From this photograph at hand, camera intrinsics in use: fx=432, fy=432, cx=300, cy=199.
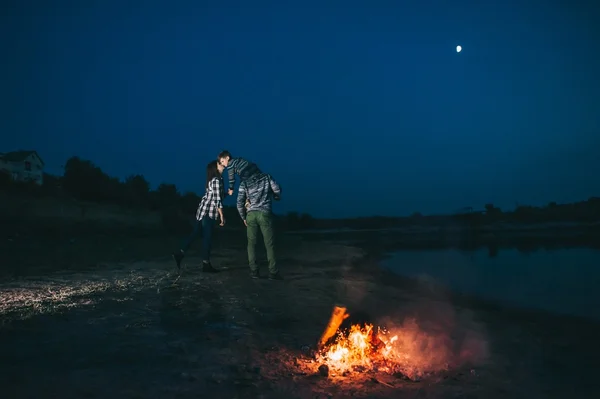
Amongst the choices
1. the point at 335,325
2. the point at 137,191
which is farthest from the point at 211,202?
the point at 137,191

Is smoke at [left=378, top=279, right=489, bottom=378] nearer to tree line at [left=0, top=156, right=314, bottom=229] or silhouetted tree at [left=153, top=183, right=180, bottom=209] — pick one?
tree line at [left=0, top=156, right=314, bottom=229]

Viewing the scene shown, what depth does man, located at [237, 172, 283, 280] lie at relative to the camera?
840cm

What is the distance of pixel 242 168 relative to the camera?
27.9ft

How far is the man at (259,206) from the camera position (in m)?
8.40

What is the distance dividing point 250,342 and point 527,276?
32.4ft

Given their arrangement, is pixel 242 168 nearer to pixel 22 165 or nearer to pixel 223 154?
pixel 223 154

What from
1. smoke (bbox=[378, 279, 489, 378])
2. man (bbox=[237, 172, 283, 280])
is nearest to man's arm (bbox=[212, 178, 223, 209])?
man (bbox=[237, 172, 283, 280])

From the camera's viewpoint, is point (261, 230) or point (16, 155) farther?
point (16, 155)

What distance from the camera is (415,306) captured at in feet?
22.4

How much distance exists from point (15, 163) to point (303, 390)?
214ft

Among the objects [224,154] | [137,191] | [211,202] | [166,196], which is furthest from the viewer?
[166,196]

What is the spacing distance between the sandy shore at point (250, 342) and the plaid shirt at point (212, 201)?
1498 millimetres

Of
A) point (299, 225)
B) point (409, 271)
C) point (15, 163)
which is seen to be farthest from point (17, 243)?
point (299, 225)

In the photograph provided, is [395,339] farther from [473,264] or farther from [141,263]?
[473,264]
